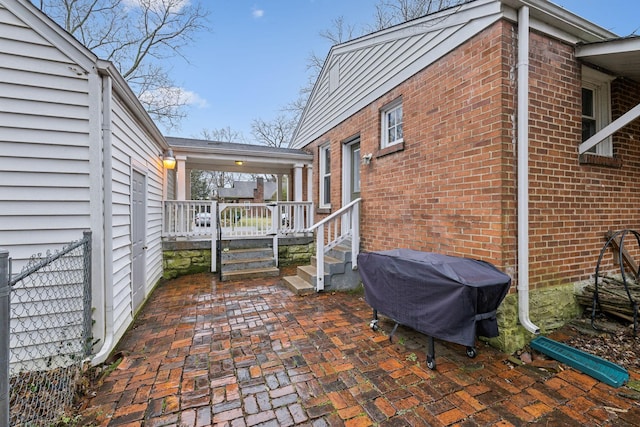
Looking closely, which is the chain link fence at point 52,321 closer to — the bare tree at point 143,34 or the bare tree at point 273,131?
the bare tree at point 143,34

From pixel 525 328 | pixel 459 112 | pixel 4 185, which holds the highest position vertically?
pixel 459 112

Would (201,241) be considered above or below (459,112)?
below

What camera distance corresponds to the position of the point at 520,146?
9.50 feet

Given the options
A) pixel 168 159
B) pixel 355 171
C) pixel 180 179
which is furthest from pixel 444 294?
pixel 180 179

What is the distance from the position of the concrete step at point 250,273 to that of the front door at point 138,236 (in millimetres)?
1611

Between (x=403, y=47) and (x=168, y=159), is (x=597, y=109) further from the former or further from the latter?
(x=168, y=159)

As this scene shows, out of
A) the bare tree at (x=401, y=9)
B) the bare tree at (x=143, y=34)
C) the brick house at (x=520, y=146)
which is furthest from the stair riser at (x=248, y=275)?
the bare tree at (x=143, y=34)

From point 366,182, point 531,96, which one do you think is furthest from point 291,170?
point 531,96

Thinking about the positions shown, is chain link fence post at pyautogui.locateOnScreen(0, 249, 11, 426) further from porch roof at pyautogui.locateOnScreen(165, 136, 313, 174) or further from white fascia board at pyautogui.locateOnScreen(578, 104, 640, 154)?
porch roof at pyautogui.locateOnScreen(165, 136, 313, 174)

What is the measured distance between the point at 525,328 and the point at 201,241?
6145 millimetres

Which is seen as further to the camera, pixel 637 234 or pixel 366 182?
pixel 366 182

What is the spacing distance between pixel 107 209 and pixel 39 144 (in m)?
0.80

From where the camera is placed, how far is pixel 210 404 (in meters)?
2.16

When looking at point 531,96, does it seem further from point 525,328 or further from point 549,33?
point 525,328
